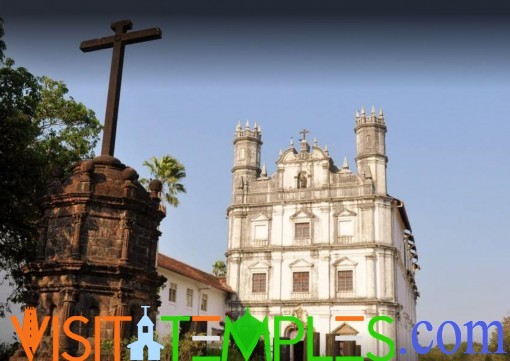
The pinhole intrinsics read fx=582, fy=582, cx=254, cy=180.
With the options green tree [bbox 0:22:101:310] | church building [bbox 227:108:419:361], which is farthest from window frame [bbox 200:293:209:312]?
green tree [bbox 0:22:101:310]

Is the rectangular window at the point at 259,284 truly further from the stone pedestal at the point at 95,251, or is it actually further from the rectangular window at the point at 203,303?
the stone pedestal at the point at 95,251

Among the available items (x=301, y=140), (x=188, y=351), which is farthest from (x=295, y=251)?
(x=188, y=351)

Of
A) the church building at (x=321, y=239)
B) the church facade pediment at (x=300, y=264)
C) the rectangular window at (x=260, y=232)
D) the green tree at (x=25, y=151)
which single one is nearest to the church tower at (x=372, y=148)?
the church building at (x=321, y=239)

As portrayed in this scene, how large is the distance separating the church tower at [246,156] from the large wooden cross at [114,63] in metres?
27.4

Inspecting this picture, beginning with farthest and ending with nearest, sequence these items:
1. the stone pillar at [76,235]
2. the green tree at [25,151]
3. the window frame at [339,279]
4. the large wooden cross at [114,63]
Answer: the window frame at [339,279], the green tree at [25,151], the large wooden cross at [114,63], the stone pillar at [76,235]

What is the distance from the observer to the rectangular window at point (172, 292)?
30406 millimetres

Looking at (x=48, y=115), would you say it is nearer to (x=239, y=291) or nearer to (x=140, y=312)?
(x=140, y=312)

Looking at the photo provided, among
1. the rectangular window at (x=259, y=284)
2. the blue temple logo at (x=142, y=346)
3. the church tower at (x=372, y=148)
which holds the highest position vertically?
the church tower at (x=372, y=148)

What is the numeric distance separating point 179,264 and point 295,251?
24.0 ft

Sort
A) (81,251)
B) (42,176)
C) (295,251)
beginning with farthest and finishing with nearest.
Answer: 1. (295,251)
2. (42,176)
3. (81,251)

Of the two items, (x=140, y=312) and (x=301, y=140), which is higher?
(x=301, y=140)

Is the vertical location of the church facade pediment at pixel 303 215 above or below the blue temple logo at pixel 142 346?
above

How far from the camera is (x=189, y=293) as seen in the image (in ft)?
107

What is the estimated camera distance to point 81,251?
978 centimetres
